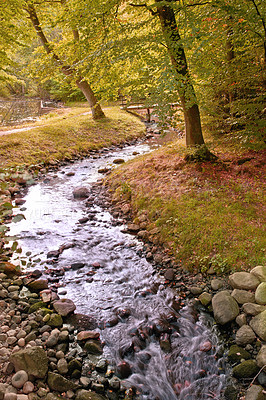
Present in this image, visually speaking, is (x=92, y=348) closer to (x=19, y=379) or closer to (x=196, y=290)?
(x=19, y=379)

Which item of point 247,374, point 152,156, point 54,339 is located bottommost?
point 247,374

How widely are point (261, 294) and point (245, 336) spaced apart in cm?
71

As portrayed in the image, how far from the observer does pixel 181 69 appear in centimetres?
618

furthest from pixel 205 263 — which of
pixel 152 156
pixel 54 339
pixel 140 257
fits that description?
pixel 152 156

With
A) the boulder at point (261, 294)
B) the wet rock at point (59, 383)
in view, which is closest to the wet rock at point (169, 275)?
the boulder at point (261, 294)

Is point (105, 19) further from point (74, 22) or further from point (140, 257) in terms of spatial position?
point (140, 257)

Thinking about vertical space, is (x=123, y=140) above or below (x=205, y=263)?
above

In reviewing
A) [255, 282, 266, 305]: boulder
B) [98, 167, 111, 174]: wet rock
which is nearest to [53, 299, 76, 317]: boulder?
[255, 282, 266, 305]: boulder

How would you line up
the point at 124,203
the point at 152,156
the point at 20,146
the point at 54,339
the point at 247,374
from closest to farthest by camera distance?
the point at 247,374, the point at 54,339, the point at 124,203, the point at 152,156, the point at 20,146

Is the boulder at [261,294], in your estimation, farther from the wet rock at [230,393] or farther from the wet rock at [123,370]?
the wet rock at [123,370]

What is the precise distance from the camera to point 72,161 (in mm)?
12914

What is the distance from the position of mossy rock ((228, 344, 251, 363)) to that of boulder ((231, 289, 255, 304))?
74 centimetres

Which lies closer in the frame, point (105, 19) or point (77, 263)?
point (77, 263)

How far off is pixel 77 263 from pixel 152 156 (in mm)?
5497
